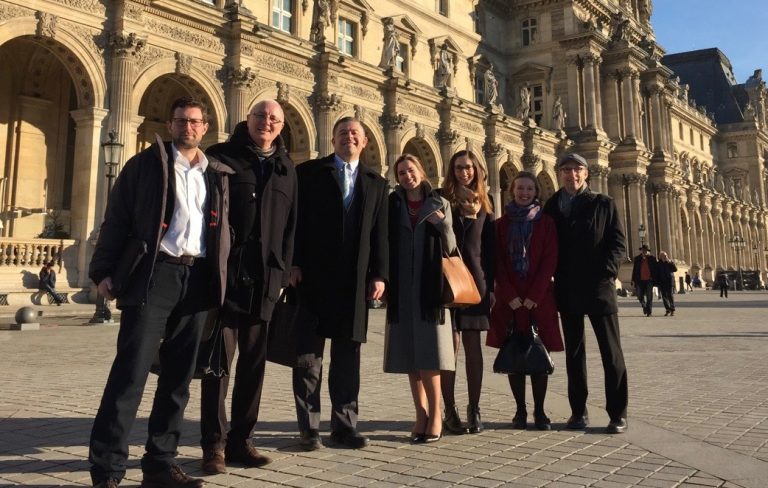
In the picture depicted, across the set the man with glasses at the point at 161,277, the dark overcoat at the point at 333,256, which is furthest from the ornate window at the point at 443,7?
the man with glasses at the point at 161,277

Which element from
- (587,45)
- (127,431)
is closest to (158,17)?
(127,431)

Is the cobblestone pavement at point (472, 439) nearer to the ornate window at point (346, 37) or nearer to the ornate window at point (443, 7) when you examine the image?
the ornate window at point (346, 37)

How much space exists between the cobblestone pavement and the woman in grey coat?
41 centimetres

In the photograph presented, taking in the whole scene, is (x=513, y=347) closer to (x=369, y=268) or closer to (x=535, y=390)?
(x=535, y=390)

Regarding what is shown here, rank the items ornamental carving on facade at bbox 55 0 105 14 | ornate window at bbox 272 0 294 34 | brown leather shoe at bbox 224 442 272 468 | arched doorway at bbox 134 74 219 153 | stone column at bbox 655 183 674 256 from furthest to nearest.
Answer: stone column at bbox 655 183 674 256, ornate window at bbox 272 0 294 34, arched doorway at bbox 134 74 219 153, ornamental carving on facade at bbox 55 0 105 14, brown leather shoe at bbox 224 442 272 468

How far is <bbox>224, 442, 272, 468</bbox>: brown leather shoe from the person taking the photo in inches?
173

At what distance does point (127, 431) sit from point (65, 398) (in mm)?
3385

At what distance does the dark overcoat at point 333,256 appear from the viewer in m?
5.06

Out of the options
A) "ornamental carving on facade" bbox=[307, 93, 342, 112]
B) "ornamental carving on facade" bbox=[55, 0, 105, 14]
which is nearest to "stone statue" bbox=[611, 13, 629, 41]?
"ornamental carving on facade" bbox=[307, 93, 342, 112]

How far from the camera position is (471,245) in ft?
19.1

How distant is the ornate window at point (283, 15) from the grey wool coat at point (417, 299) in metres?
24.5

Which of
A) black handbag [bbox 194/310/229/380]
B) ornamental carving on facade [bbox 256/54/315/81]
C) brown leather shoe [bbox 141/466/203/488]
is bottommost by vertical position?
brown leather shoe [bbox 141/466/203/488]

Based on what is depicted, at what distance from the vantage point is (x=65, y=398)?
22.1 feet

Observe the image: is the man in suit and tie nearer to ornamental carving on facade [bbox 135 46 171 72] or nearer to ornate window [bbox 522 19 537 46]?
ornamental carving on facade [bbox 135 46 171 72]
